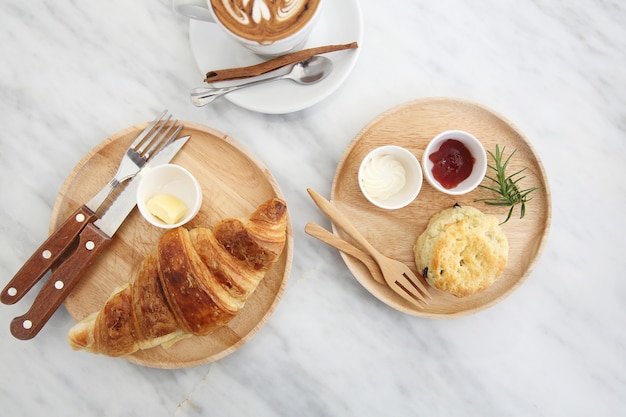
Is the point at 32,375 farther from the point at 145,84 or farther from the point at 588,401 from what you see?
the point at 588,401

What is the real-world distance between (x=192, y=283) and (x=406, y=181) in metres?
0.88

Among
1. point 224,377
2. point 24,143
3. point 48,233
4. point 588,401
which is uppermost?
point 24,143

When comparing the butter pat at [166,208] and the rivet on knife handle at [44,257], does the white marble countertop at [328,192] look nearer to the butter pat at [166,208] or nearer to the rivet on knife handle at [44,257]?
the rivet on knife handle at [44,257]

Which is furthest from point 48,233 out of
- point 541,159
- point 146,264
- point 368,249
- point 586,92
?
point 586,92

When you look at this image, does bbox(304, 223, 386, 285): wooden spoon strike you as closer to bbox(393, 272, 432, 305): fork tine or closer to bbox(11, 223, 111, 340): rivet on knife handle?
bbox(393, 272, 432, 305): fork tine

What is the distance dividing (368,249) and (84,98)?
4.29ft

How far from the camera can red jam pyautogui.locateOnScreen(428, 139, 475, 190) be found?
1959 millimetres

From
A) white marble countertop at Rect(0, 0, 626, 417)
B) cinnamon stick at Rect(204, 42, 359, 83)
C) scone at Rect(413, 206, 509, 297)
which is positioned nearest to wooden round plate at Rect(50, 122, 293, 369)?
white marble countertop at Rect(0, 0, 626, 417)

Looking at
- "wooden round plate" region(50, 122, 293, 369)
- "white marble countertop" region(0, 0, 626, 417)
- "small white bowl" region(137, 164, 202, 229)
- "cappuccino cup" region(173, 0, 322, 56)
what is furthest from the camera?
"white marble countertop" region(0, 0, 626, 417)

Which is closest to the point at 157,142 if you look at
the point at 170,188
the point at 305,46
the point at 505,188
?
the point at 170,188

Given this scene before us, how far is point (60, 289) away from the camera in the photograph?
6.25 feet

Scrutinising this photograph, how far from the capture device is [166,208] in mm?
1873

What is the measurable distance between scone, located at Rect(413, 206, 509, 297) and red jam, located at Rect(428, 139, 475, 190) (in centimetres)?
12

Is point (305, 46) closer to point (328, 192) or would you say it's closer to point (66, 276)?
point (328, 192)
